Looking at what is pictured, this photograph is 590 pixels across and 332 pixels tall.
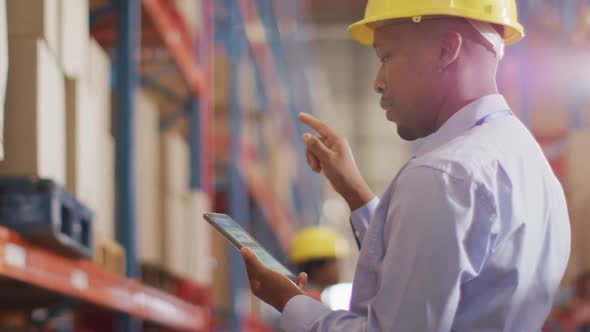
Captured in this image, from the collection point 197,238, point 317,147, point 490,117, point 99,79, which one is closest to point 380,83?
point 490,117

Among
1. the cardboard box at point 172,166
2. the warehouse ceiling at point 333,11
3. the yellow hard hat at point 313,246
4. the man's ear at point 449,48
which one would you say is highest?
the man's ear at point 449,48

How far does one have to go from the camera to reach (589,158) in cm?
677

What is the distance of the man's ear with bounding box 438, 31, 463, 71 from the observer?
233cm

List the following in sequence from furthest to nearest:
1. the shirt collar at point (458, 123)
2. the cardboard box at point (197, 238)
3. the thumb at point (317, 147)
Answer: the cardboard box at point (197, 238)
the thumb at point (317, 147)
the shirt collar at point (458, 123)

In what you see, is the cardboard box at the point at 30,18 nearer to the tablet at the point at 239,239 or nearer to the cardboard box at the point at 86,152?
the cardboard box at the point at 86,152

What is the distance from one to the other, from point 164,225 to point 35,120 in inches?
109

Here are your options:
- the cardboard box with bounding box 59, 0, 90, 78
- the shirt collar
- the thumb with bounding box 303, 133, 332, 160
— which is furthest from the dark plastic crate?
the shirt collar

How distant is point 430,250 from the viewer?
6.66 ft

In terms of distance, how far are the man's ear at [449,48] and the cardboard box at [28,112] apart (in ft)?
5.47

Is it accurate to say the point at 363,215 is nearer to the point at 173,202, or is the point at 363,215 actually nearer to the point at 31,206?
the point at 31,206

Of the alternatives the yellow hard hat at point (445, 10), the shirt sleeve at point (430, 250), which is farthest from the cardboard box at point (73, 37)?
the shirt sleeve at point (430, 250)

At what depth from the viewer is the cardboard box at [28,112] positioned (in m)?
3.52

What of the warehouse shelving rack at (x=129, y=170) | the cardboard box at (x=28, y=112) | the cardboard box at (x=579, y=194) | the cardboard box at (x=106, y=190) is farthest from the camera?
the cardboard box at (x=579, y=194)

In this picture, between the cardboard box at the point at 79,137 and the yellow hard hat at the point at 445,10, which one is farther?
the cardboard box at the point at 79,137
